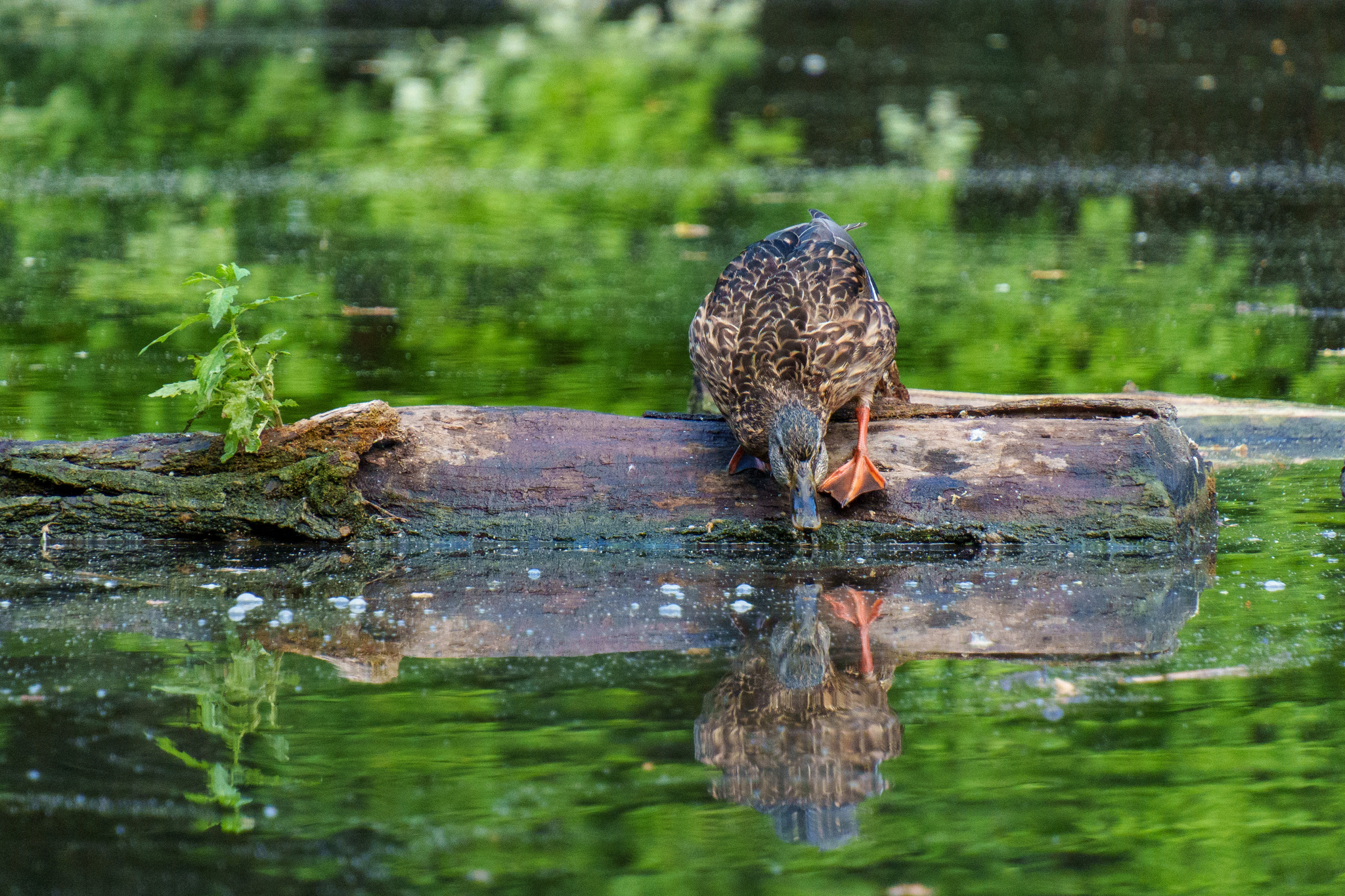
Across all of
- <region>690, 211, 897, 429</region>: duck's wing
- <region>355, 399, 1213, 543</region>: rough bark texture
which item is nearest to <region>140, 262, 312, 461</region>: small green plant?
<region>355, 399, 1213, 543</region>: rough bark texture

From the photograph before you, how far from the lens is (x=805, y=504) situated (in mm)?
5438

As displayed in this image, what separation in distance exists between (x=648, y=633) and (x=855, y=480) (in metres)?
1.06

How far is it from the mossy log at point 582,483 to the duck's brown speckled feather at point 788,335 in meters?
0.23

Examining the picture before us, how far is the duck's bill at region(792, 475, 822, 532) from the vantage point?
5414mm

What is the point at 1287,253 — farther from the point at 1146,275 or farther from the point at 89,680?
the point at 89,680

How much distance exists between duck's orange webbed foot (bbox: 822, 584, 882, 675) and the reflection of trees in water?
166 centimetres

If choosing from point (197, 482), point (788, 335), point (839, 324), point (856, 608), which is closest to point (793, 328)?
point (788, 335)

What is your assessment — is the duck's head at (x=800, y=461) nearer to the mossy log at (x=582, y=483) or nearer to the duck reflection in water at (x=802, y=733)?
the mossy log at (x=582, y=483)

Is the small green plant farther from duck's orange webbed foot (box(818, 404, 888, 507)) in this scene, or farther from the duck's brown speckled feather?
duck's orange webbed foot (box(818, 404, 888, 507))

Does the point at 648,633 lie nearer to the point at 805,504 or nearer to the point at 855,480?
the point at 805,504

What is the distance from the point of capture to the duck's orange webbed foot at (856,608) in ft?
16.0

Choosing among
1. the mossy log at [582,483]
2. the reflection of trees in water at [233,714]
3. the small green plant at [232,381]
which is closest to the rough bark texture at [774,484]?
the mossy log at [582,483]

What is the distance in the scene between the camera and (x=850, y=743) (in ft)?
13.5

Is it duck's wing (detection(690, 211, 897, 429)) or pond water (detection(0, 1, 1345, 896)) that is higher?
duck's wing (detection(690, 211, 897, 429))
